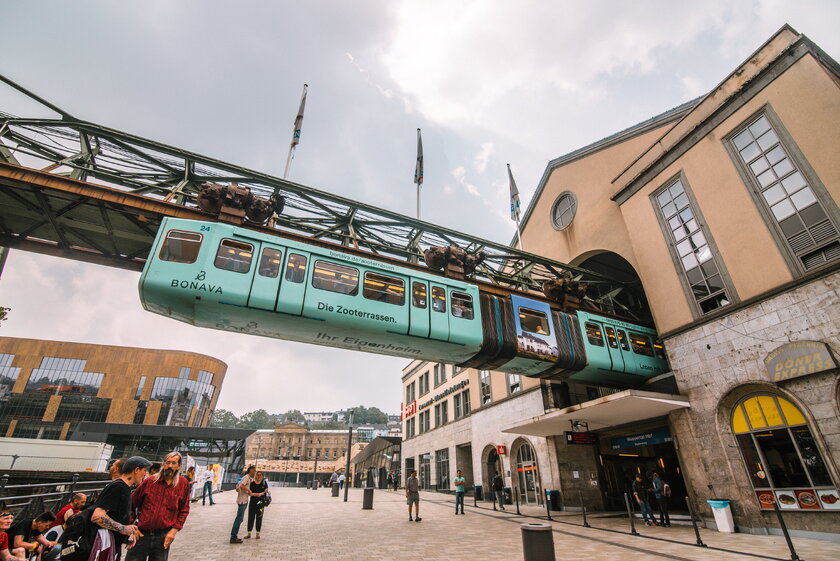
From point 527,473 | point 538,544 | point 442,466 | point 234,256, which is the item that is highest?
point 234,256

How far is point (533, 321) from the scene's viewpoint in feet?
45.8

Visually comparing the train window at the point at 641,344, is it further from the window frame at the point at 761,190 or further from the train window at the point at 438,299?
the train window at the point at 438,299

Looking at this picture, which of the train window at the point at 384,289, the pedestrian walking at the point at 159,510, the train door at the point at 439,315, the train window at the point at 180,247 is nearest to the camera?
the pedestrian walking at the point at 159,510

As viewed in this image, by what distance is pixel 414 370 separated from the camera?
40438 mm

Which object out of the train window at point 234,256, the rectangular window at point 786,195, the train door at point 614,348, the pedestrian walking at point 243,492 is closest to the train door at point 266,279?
the train window at point 234,256

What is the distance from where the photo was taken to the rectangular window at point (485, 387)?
24.9 m

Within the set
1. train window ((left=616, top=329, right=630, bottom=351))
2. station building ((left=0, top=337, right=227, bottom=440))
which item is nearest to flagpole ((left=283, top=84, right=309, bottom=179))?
train window ((left=616, top=329, right=630, bottom=351))

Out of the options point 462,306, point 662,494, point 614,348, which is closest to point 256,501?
point 462,306

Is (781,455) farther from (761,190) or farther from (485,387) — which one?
(485,387)

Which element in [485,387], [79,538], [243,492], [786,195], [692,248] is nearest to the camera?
[79,538]

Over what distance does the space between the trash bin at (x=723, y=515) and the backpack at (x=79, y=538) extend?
14791 millimetres

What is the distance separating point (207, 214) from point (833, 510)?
17992 mm

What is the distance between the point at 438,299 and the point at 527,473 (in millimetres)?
13707

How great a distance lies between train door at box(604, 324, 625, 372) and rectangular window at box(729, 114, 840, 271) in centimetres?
609
